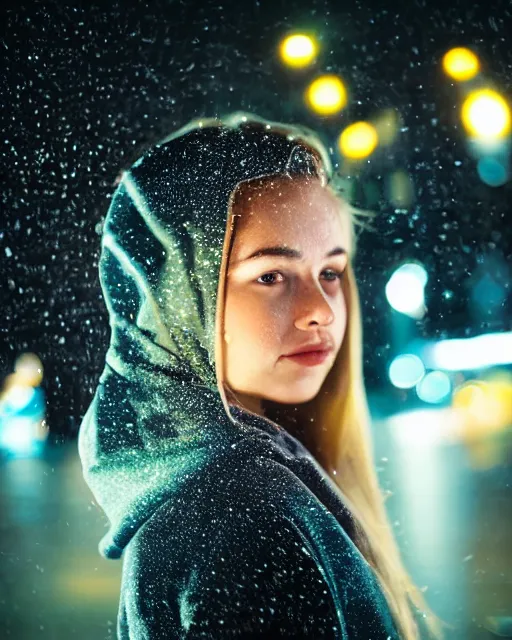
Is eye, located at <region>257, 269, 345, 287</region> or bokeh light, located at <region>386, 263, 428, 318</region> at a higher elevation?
eye, located at <region>257, 269, 345, 287</region>

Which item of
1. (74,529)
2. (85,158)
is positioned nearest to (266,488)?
(74,529)

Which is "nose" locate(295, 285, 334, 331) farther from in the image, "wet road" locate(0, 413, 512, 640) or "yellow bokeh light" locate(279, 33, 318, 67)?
"yellow bokeh light" locate(279, 33, 318, 67)

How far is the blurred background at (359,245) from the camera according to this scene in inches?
40.4

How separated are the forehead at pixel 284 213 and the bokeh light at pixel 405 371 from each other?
0.72 feet

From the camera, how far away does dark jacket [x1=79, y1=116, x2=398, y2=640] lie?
0.83 m

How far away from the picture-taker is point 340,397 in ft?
3.41

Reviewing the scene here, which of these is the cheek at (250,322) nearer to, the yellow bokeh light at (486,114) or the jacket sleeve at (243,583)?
the jacket sleeve at (243,583)

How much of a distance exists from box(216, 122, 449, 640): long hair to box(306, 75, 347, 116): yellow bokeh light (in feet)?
0.20

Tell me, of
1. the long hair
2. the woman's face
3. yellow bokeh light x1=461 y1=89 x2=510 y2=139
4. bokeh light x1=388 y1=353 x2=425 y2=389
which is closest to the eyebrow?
the woman's face

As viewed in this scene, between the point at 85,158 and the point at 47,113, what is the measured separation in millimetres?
120

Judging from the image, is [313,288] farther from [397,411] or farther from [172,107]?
[172,107]

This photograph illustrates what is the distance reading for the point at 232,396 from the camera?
94 cm

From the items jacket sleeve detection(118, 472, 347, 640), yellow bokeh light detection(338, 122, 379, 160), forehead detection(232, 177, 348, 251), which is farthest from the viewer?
yellow bokeh light detection(338, 122, 379, 160)

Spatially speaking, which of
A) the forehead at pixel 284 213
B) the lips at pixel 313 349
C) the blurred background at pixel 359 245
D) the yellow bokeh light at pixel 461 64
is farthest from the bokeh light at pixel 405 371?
the yellow bokeh light at pixel 461 64
